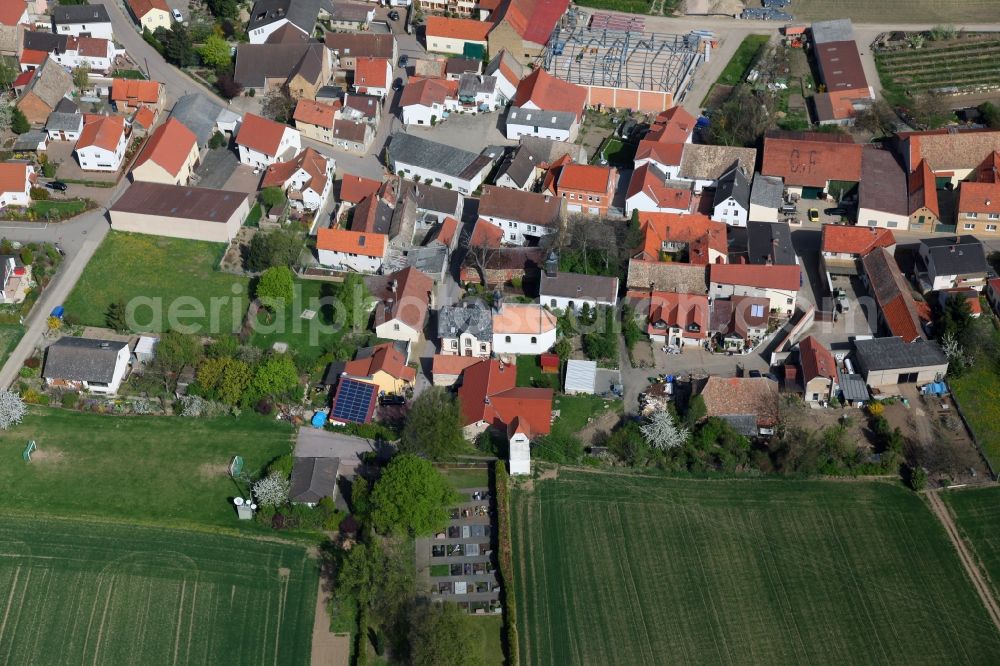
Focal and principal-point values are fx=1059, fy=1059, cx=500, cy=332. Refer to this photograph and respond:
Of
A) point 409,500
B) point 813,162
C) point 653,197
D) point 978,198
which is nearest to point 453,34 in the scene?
point 653,197

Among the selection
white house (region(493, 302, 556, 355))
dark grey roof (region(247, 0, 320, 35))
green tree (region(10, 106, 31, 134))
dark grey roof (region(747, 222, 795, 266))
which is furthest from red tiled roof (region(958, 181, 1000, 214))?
green tree (region(10, 106, 31, 134))

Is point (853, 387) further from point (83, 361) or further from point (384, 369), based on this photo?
point (83, 361)

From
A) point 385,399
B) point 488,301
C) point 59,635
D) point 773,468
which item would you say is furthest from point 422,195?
point 59,635

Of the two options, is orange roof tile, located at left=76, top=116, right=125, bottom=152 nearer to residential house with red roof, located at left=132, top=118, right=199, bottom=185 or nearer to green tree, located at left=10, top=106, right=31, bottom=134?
residential house with red roof, located at left=132, top=118, right=199, bottom=185

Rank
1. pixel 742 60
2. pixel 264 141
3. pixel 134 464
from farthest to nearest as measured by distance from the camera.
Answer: pixel 742 60 < pixel 264 141 < pixel 134 464

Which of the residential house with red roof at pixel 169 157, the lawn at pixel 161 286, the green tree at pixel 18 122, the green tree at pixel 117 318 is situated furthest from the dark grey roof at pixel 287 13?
the green tree at pixel 117 318

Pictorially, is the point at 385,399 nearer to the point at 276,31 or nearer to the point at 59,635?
the point at 59,635
